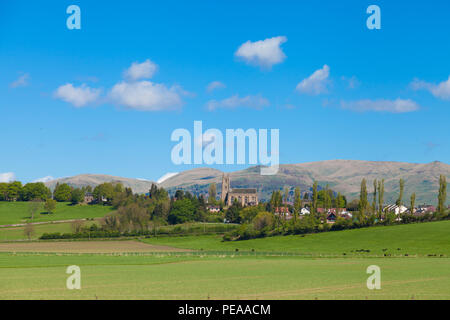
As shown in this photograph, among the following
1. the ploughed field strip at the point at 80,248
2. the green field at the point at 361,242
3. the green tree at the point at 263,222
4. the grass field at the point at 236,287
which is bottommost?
the ploughed field strip at the point at 80,248

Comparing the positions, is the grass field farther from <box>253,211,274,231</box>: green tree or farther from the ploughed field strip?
<box>253,211,274,231</box>: green tree

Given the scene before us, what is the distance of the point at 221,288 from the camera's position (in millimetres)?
37062

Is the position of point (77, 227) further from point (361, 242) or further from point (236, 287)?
point (236, 287)

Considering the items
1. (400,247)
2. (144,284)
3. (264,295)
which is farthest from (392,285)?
(400,247)

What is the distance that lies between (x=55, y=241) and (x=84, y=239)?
801cm

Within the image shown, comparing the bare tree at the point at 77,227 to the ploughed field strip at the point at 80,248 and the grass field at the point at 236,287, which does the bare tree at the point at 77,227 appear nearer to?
the ploughed field strip at the point at 80,248

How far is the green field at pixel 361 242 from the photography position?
338ft

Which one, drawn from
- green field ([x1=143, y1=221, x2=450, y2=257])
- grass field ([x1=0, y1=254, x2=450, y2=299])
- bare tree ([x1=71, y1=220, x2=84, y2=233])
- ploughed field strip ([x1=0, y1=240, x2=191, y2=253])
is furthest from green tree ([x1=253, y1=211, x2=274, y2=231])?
grass field ([x1=0, y1=254, x2=450, y2=299])

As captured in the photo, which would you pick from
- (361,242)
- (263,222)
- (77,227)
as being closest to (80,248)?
(77,227)

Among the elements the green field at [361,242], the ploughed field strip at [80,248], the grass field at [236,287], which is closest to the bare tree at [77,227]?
the green field at [361,242]

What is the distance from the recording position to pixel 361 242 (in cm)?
11838

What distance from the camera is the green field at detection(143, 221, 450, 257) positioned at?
338 feet

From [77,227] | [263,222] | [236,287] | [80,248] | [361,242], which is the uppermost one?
[236,287]
